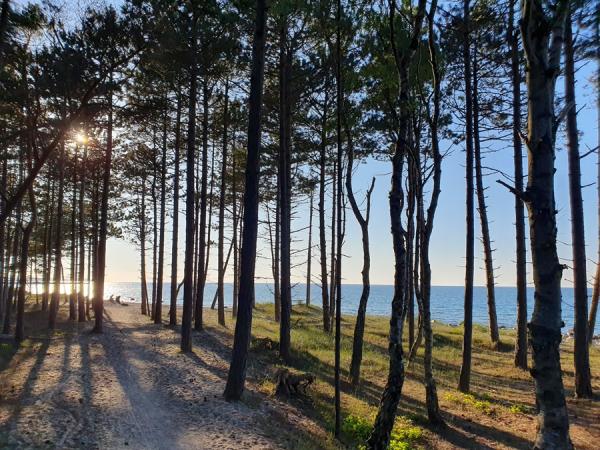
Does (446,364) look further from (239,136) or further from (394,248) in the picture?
(239,136)

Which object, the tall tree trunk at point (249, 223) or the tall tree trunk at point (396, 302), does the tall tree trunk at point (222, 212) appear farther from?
the tall tree trunk at point (396, 302)

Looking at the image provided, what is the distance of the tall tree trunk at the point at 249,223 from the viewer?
9555mm

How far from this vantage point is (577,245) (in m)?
11.3

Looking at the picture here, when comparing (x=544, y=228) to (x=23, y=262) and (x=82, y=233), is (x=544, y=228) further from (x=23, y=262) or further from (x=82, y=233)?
(x=82, y=233)

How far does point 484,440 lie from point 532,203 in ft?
22.1

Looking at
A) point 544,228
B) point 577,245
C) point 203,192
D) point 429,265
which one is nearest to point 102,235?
point 203,192

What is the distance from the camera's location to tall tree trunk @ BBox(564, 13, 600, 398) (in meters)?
10.8

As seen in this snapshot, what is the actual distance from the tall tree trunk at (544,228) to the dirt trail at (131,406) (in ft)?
16.0

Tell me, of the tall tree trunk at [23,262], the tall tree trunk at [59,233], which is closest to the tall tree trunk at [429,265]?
the tall tree trunk at [23,262]

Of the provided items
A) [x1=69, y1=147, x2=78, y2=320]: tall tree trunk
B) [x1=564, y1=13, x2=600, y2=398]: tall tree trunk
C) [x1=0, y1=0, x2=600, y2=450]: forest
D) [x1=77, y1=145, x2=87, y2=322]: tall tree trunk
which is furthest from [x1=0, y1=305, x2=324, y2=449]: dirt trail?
[x1=69, y1=147, x2=78, y2=320]: tall tree trunk

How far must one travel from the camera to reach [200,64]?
14.1 m

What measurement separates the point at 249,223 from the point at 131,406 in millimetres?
4455

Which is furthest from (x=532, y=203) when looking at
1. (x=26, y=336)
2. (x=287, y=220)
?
(x=26, y=336)

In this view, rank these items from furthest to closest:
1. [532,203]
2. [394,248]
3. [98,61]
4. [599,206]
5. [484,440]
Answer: [599,206]
[98,61]
[484,440]
[394,248]
[532,203]
